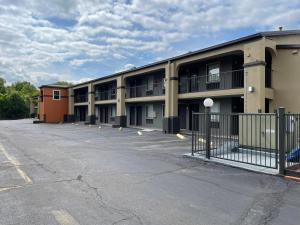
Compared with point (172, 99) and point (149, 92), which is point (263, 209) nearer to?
point (172, 99)

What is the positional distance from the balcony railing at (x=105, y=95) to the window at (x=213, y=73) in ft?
53.5

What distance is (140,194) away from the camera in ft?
21.8

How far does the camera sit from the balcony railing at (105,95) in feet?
120

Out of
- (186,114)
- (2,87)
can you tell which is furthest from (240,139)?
(2,87)

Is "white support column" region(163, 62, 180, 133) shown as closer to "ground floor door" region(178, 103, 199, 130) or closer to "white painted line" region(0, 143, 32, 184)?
"ground floor door" region(178, 103, 199, 130)

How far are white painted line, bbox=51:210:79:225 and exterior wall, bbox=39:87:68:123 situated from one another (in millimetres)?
42571

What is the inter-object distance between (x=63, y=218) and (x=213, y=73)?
18.6 m

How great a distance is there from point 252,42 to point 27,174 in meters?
13.1

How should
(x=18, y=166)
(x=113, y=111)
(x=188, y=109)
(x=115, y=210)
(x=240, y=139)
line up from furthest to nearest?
(x=113, y=111) < (x=188, y=109) < (x=240, y=139) < (x=18, y=166) < (x=115, y=210)

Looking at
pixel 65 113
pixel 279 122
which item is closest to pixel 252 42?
pixel 279 122

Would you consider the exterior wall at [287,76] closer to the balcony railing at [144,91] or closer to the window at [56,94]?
the balcony railing at [144,91]

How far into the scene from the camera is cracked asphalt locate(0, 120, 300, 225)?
519 centimetres

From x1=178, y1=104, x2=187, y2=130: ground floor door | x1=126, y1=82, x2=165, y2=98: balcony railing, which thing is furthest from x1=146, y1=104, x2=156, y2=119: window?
x1=178, y1=104, x2=187, y2=130: ground floor door

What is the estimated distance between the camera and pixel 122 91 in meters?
31.9
